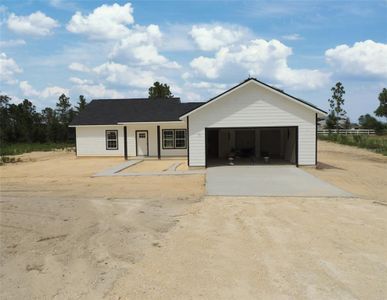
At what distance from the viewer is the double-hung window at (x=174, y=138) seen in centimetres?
2819

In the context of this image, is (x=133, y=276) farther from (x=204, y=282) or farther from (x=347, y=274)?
(x=347, y=274)

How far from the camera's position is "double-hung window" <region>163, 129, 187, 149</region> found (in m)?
28.2

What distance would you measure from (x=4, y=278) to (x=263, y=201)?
731cm

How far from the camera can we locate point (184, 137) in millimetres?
28172

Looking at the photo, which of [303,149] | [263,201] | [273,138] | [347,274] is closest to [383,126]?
[273,138]

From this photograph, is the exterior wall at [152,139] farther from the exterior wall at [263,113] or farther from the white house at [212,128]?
the exterior wall at [263,113]

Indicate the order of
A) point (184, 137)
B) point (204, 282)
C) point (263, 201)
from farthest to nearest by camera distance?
1. point (184, 137)
2. point (263, 201)
3. point (204, 282)

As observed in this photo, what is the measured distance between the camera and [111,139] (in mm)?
29234

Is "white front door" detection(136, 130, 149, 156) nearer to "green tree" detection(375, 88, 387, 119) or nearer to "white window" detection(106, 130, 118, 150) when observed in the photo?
"white window" detection(106, 130, 118, 150)

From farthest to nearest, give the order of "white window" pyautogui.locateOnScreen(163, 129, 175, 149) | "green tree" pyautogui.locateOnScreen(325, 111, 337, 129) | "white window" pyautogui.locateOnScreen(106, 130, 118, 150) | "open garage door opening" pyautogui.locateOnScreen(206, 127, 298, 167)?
"green tree" pyautogui.locateOnScreen(325, 111, 337, 129) → "white window" pyautogui.locateOnScreen(106, 130, 118, 150) → "white window" pyautogui.locateOnScreen(163, 129, 175, 149) → "open garage door opening" pyautogui.locateOnScreen(206, 127, 298, 167)

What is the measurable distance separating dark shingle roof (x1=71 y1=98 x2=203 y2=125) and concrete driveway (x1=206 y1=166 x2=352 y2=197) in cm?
1074

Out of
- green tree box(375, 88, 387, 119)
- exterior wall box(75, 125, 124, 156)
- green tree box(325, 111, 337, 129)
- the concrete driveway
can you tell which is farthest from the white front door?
green tree box(375, 88, 387, 119)

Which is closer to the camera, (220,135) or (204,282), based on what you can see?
(204,282)

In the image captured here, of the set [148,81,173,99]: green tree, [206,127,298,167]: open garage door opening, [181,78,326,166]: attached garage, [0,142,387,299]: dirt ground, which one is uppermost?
[148,81,173,99]: green tree
